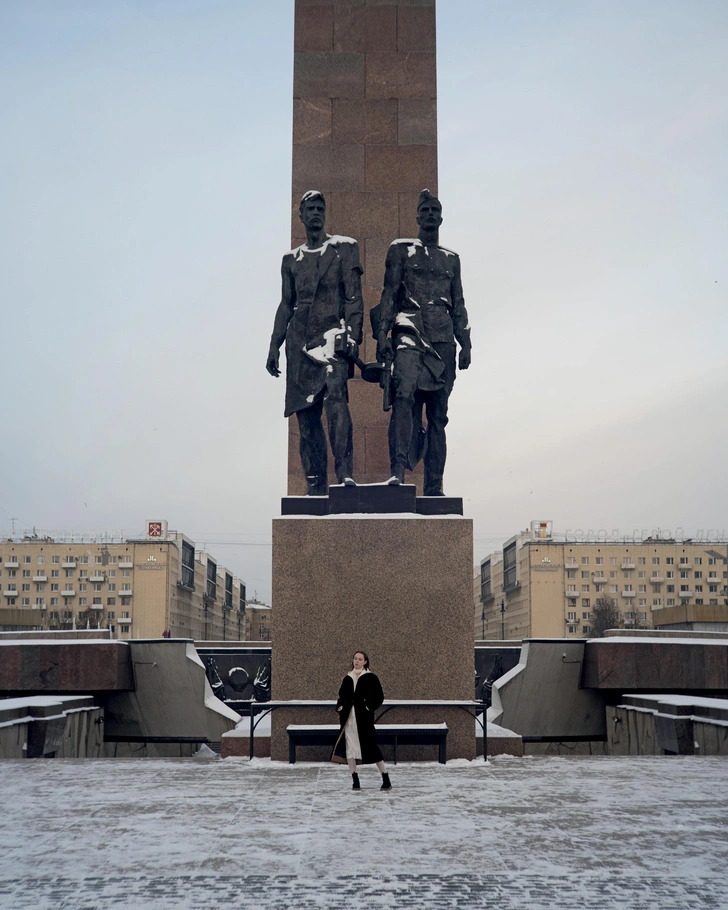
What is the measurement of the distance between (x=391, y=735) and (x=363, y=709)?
124 centimetres

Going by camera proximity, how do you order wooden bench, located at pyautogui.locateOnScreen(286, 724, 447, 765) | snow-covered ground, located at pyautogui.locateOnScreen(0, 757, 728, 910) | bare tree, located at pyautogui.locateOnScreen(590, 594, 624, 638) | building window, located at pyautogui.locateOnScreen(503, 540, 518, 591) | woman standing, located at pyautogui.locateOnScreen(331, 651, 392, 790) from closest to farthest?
snow-covered ground, located at pyautogui.locateOnScreen(0, 757, 728, 910)
woman standing, located at pyautogui.locateOnScreen(331, 651, 392, 790)
wooden bench, located at pyautogui.locateOnScreen(286, 724, 447, 765)
bare tree, located at pyautogui.locateOnScreen(590, 594, 624, 638)
building window, located at pyautogui.locateOnScreen(503, 540, 518, 591)

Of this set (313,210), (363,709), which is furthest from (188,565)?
(363,709)

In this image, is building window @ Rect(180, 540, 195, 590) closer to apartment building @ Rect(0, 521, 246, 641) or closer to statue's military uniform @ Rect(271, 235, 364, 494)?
apartment building @ Rect(0, 521, 246, 641)

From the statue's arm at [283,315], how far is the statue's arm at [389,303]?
99cm

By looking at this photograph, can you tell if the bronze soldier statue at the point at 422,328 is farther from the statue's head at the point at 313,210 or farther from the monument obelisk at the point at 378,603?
the monument obelisk at the point at 378,603

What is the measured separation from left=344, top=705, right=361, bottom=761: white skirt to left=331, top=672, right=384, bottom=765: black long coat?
2 cm

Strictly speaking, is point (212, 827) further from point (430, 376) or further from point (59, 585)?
point (59, 585)

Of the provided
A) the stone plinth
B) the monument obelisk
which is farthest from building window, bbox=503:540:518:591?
the stone plinth

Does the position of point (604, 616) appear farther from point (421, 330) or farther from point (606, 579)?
point (421, 330)

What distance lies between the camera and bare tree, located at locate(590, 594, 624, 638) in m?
110

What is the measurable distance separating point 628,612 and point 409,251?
116m

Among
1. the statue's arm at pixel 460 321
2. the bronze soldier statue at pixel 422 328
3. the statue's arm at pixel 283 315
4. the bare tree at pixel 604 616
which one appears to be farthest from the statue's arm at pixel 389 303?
the bare tree at pixel 604 616

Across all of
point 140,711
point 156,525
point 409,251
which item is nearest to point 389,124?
point 409,251

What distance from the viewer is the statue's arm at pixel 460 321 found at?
11.1 metres
